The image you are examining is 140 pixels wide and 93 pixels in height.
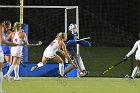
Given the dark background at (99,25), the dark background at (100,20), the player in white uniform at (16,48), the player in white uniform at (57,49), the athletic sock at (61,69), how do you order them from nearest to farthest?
the player in white uniform at (16,48), the player in white uniform at (57,49), the athletic sock at (61,69), the dark background at (99,25), the dark background at (100,20)

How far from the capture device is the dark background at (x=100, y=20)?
41.7 m

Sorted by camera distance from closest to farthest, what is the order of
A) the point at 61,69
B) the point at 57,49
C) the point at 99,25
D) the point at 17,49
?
the point at 17,49
the point at 57,49
the point at 61,69
the point at 99,25

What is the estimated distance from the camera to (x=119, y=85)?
18969 millimetres

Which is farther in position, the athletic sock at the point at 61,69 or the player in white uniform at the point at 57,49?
the athletic sock at the point at 61,69

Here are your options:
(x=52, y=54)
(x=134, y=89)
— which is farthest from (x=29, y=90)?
(x=52, y=54)

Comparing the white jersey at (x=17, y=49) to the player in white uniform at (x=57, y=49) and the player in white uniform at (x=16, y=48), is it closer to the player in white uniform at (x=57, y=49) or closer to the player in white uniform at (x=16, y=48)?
the player in white uniform at (x=16, y=48)

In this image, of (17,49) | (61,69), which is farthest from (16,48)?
(61,69)

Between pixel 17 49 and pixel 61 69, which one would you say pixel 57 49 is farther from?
pixel 17 49

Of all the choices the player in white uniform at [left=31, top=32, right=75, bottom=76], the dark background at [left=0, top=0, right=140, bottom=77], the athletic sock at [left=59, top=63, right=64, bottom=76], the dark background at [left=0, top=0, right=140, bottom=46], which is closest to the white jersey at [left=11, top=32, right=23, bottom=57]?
the player in white uniform at [left=31, top=32, right=75, bottom=76]

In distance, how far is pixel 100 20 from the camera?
4634 cm

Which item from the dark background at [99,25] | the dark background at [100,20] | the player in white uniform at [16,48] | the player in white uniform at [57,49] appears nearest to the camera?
the player in white uniform at [16,48]

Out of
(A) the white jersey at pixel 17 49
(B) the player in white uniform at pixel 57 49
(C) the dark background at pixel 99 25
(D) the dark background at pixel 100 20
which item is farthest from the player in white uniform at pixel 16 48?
(D) the dark background at pixel 100 20

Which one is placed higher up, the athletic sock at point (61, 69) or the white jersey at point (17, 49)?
the white jersey at point (17, 49)

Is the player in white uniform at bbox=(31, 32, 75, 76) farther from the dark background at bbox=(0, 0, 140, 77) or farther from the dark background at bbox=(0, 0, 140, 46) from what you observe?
the dark background at bbox=(0, 0, 140, 46)
